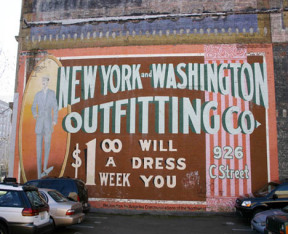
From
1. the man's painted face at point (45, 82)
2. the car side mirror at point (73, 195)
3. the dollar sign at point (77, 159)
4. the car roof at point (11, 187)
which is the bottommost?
the car side mirror at point (73, 195)

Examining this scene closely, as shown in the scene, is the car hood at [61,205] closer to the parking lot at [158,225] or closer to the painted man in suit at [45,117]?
the parking lot at [158,225]

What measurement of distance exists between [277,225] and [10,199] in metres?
6.02

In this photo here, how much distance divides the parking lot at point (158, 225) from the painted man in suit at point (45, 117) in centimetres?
390

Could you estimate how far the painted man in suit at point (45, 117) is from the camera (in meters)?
14.9

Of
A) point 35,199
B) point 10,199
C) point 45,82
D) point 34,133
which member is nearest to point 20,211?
point 10,199

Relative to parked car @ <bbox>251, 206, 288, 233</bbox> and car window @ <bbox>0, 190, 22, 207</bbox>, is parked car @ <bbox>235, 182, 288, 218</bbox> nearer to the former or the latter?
parked car @ <bbox>251, 206, 288, 233</bbox>

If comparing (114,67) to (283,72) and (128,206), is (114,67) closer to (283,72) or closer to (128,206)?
(128,206)

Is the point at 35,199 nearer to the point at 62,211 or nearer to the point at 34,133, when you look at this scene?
the point at 62,211

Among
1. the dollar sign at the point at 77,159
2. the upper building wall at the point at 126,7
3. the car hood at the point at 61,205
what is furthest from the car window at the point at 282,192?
the upper building wall at the point at 126,7

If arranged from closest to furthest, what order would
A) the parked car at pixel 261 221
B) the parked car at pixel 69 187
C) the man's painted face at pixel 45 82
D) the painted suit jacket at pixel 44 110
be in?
the parked car at pixel 261 221 < the parked car at pixel 69 187 < the painted suit jacket at pixel 44 110 < the man's painted face at pixel 45 82

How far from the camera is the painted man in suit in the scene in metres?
14.9

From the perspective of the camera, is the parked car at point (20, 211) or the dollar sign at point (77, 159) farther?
the dollar sign at point (77, 159)

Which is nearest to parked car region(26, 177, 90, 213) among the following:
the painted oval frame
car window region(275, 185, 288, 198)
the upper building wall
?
the painted oval frame

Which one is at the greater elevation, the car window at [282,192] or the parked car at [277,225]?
the car window at [282,192]
